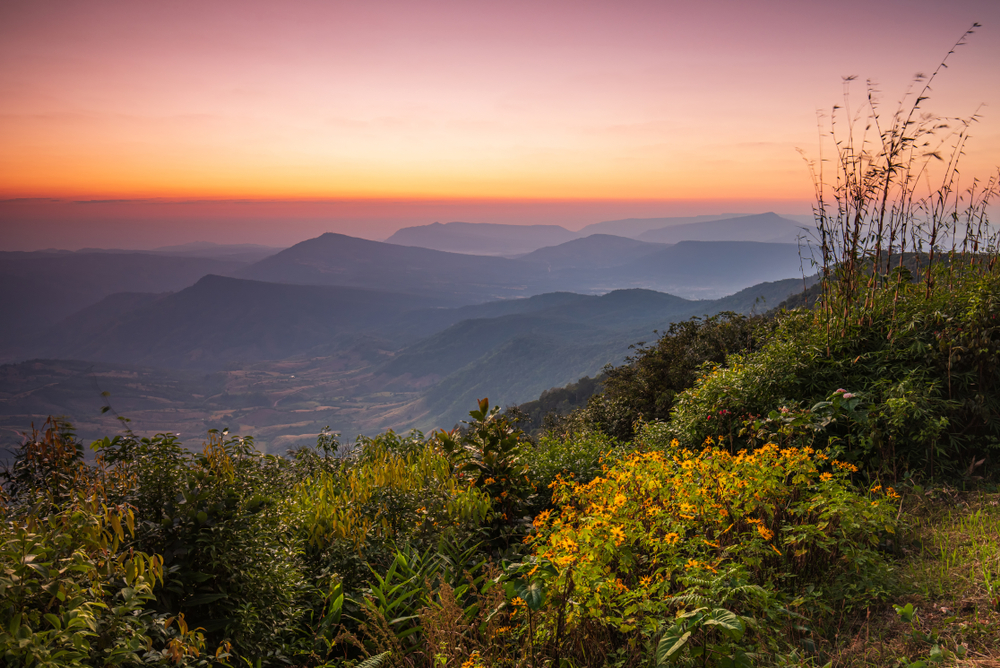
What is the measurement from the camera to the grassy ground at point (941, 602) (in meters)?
2.13

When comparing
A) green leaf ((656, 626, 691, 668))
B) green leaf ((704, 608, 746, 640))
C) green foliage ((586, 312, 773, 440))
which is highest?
green leaf ((704, 608, 746, 640))

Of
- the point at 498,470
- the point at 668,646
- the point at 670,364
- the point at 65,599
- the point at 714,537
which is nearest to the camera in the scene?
the point at 65,599

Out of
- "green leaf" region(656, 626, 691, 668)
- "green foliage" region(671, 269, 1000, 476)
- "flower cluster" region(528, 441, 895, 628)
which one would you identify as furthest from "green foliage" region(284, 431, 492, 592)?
"green foliage" region(671, 269, 1000, 476)

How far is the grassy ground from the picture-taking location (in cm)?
213

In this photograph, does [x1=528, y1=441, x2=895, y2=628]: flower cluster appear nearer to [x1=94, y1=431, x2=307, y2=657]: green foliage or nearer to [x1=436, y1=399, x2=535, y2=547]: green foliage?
[x1=436, y1=399, x2=535, y2=547]: green foliage

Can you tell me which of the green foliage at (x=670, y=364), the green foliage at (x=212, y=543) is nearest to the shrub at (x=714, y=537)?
the green foliage at (x=212, y=543)

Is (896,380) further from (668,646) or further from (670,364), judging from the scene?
(670,364)

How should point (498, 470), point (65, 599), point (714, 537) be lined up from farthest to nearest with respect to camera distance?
point (498, 470), point (714, 537), point (65, 599)

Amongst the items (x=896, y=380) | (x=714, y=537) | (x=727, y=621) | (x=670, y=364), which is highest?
(x=896, y=380)

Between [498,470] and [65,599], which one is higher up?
[65,599]

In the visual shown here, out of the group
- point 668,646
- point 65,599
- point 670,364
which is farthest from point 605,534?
point 670,364

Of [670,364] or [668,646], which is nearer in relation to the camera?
[668,646]

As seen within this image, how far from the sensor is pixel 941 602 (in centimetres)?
247

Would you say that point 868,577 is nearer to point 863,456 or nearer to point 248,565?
point 863,456
